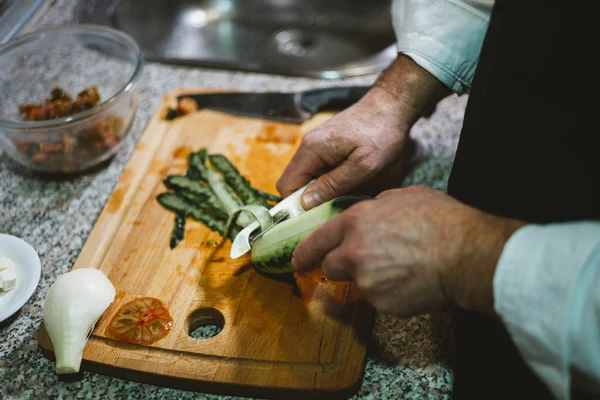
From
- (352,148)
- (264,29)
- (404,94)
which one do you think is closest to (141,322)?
(352,148)

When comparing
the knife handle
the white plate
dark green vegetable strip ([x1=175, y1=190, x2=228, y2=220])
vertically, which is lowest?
the white plate

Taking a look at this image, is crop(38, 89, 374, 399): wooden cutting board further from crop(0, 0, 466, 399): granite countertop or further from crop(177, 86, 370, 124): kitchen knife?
crop(177, 86, 370, 124): kitchen knife

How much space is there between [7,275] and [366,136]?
100cm

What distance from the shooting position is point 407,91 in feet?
4.68

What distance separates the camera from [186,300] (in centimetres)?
133

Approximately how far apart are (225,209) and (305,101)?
0.53 m

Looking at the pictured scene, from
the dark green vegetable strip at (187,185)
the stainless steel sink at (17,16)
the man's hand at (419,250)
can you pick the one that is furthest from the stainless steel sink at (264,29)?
the man's hand at (419,250)

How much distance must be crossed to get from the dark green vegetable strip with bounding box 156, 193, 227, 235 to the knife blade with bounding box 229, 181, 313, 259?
13 cm

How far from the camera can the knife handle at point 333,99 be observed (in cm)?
177

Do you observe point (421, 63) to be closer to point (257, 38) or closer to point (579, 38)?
point (579, 38)

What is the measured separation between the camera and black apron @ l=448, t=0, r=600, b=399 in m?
0.94

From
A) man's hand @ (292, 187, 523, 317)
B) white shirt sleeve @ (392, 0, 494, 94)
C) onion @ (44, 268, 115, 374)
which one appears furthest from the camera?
white shirt sleeve @ (392, 0, 494, 94)

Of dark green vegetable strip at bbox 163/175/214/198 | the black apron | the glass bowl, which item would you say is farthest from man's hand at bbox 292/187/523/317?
the glass bowl

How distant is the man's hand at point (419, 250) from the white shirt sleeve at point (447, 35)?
0.52 m
